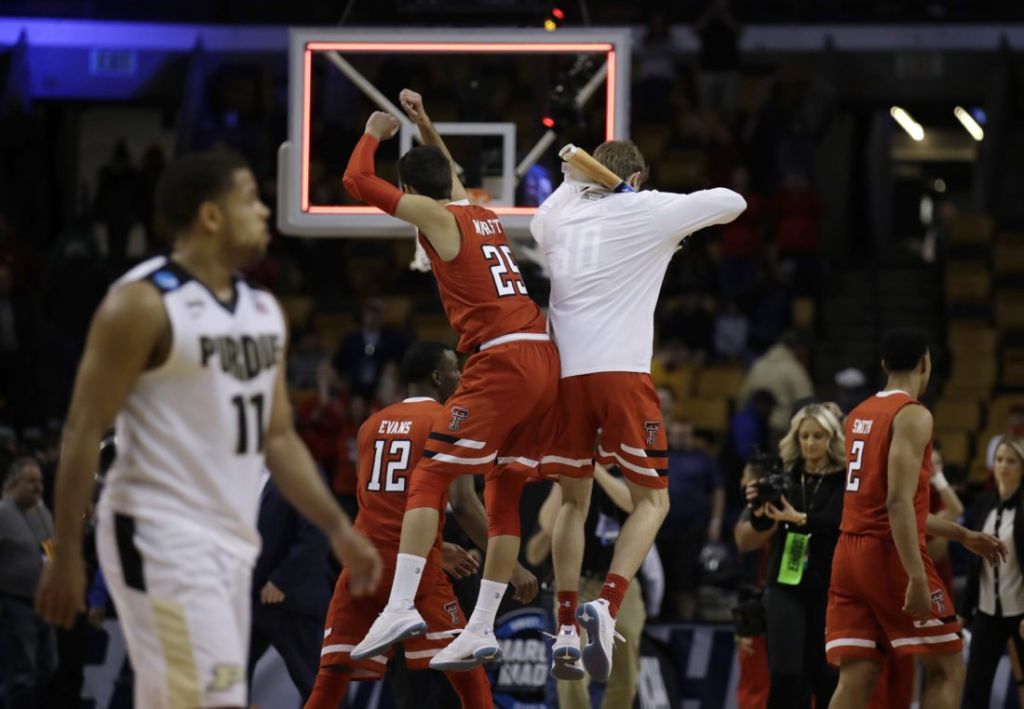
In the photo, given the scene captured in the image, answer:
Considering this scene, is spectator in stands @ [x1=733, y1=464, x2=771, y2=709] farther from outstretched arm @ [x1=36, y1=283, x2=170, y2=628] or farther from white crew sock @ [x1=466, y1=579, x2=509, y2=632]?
outstretched arm @ [x1=36, y1=283, x2=170, y2=628]

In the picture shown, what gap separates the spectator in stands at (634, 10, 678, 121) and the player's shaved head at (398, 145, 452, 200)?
567 inches

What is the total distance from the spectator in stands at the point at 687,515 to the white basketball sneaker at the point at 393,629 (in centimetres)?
583

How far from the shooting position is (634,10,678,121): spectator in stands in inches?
882

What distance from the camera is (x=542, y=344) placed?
322 inches

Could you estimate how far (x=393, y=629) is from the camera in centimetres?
807

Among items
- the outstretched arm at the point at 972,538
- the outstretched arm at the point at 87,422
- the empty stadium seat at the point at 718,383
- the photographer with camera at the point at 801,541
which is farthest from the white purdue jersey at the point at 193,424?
the empty stadium seat at the point at 718,383

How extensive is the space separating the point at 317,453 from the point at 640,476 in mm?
8323

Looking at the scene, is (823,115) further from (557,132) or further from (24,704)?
(24,704)

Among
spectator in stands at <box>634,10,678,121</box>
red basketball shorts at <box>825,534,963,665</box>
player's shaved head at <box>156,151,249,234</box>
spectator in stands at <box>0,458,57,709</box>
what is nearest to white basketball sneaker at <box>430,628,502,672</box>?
red basketball shorts at <box>825,534,963,665</box>

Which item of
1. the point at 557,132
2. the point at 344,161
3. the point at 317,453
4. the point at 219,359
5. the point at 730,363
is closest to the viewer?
the point at 219,359

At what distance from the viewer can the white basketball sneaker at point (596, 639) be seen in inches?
308

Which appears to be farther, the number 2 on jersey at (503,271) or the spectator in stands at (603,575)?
the spectator in stands at (603,575)

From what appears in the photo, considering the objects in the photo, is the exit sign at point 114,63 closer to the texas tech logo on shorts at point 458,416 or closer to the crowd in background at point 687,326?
the crowd in background at point 687,326

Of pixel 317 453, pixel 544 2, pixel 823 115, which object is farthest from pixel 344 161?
pixel 823 115
